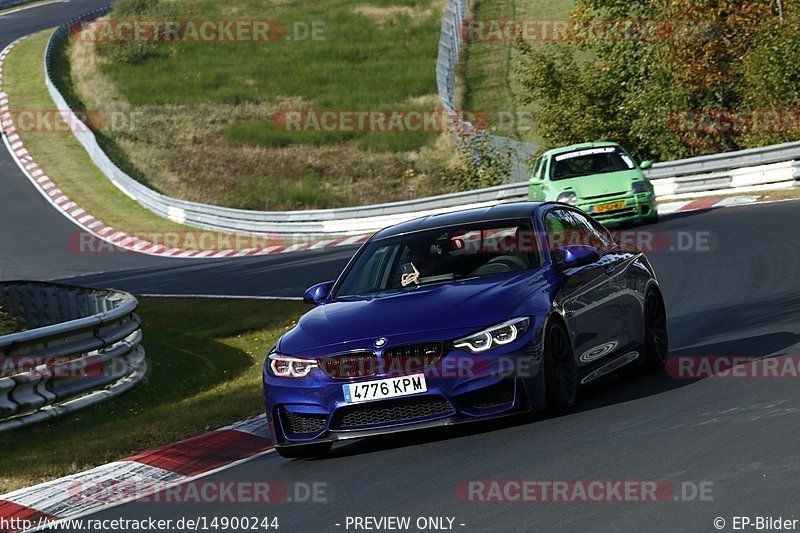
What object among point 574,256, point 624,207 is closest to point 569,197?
point 624,207

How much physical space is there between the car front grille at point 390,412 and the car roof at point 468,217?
6.21 ft

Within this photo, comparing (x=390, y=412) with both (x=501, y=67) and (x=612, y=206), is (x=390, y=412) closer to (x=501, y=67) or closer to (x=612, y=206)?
(x=612, y=206)

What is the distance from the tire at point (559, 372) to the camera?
332 inches

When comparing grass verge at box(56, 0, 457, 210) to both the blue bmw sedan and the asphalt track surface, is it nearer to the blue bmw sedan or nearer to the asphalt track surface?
the asphalt track surface

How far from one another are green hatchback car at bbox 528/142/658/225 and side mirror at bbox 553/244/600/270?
42.6 ft

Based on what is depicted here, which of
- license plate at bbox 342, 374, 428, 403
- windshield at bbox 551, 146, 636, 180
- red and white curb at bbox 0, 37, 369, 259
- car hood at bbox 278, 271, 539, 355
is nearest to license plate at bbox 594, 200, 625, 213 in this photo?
windshield at bbox 551, 146, 636, 180

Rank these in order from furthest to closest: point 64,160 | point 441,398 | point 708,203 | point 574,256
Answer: point 64,160 < point 708,203 < point 574,256 < point 441,398

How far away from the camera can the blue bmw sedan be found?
26.7 ft

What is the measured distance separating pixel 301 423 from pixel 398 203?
22.3 meters

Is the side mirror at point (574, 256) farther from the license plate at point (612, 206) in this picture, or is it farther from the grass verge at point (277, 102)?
the grass verge at point (277, 102)

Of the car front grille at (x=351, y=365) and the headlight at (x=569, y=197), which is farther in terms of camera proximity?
the headlight at (x=569, y=197)

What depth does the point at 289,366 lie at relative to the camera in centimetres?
852

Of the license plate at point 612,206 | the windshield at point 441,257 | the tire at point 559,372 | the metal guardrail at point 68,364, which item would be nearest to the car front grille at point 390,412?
the tire at point 559,372

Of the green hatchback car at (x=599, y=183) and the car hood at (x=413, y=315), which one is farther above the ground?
the car hood at (x=413, y=315)
